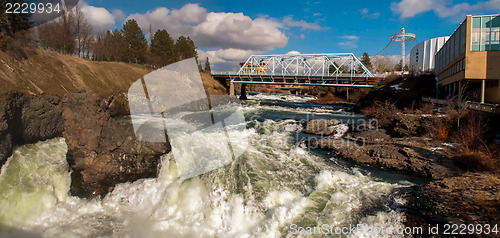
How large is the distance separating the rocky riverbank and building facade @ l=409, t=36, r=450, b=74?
304 ft

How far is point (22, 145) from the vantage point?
1078cm

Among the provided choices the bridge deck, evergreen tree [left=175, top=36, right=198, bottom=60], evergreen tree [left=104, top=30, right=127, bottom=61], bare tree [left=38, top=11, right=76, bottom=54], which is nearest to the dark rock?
bare tree [left=38, top=11, right=76, bottom=54]

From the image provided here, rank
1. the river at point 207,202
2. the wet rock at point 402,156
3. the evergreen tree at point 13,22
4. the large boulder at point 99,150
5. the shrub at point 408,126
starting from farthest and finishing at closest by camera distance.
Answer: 1. the evergreen tree at point 13,22
2. the shrub at point 408,126
3. the wet rock at point 402,156
4. the large boulder at point 99,150
5. the river at point 207,202

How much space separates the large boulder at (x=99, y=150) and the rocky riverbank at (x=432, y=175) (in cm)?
964

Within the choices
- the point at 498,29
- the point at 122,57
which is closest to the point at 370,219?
the point at 498,29

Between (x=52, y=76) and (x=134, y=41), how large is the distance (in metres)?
37.4

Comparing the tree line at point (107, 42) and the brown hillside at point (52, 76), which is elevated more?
the tree line at point (107, 42)

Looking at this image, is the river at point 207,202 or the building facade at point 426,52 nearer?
the river at point 207,202

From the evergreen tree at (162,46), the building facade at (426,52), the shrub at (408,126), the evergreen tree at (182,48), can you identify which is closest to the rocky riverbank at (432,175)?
the shrub at (408,126)

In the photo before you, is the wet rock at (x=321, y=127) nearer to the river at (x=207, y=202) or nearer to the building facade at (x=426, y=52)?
the river at (x=207, y=202)

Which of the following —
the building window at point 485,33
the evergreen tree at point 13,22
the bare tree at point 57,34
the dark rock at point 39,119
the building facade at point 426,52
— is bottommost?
the dark rock at point 39,119

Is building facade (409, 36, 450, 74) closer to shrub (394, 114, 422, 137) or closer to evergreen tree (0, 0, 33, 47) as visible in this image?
shrub (394, 114, 422, 137)

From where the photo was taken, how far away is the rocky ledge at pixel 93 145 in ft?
31.9

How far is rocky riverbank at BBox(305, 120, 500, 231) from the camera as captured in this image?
22.3 feet
